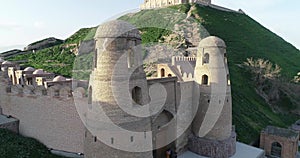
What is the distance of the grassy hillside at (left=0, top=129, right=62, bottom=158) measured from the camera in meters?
11.7

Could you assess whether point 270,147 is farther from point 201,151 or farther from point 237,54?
point 237,54

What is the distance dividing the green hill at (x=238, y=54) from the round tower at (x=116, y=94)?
1492cm

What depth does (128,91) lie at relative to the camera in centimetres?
849

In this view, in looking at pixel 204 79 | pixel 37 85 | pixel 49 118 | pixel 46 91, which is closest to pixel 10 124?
pixel 37 85

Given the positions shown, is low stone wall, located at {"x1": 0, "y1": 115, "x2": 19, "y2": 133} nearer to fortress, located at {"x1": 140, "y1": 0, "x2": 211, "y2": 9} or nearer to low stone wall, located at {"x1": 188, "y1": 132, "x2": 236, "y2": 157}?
low stone wall, located at {"x1": 188, "y1": 132, "x2": 236, "y2": 157}

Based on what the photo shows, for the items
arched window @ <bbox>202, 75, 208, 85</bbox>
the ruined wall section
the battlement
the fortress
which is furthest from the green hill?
the battlement

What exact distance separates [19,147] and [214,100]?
36.4ft

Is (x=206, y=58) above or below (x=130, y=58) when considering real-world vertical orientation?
above

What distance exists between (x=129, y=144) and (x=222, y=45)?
882 centimetres

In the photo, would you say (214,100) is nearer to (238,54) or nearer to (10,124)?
(10,124)

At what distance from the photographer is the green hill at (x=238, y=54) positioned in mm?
26203

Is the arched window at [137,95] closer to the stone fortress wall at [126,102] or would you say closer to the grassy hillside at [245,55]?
the stone fortress wall at [126,102]

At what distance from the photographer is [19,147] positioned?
1228 centimetres

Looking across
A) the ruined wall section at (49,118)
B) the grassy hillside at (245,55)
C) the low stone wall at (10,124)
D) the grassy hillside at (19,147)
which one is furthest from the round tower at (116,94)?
the grassy hillside at (245,55)
